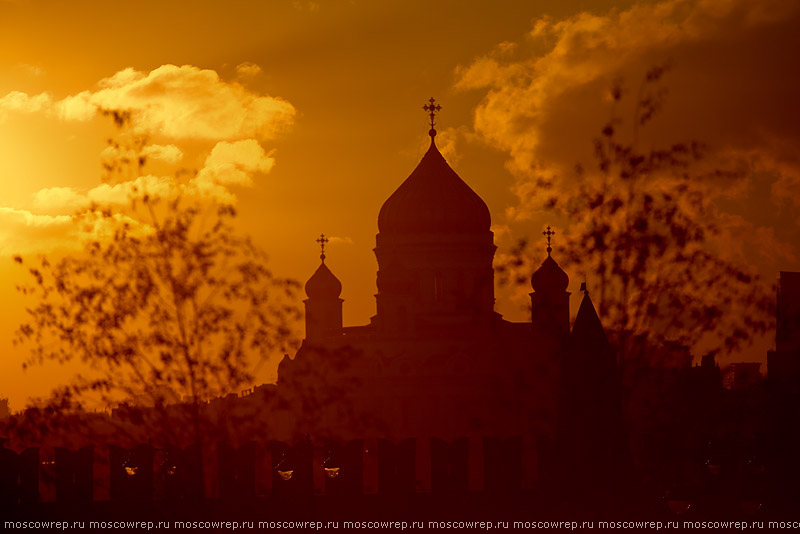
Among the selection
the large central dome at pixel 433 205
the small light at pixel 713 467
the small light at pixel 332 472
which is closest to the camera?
the small light at pixel 332 472

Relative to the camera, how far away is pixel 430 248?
65562 mm

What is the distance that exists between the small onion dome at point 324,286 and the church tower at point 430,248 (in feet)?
11.3

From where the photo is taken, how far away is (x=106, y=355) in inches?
912

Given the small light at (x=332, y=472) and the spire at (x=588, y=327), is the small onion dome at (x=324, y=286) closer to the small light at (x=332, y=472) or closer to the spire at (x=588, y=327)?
the spire at (x=588, y=327)

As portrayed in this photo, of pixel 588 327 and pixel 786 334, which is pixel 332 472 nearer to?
pixel 588 327

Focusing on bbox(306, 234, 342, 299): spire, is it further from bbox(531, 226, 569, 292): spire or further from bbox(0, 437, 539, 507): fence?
bbox(0, 437, 539, 507): fence

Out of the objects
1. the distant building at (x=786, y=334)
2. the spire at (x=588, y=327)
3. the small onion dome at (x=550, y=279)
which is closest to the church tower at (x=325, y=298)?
the small onion dome at (x=550, y=279)

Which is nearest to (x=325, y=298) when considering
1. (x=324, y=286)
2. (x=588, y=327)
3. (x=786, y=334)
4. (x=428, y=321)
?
(x=324, y=286)

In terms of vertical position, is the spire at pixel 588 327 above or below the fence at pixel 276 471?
above

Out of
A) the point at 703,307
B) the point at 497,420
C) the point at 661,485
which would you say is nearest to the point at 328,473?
the point at 661,485

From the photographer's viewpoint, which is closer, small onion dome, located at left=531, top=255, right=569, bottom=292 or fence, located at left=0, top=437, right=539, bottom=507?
fence, located at left=0, top=437, right=539, bottom=507

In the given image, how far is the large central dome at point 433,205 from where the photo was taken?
65.6m

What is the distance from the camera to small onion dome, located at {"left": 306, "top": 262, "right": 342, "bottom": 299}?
68.8m

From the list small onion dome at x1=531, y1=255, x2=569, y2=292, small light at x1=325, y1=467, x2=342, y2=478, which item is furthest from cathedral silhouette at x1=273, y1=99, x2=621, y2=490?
small light at x1=325, y1=467, x2=342, y2=478
